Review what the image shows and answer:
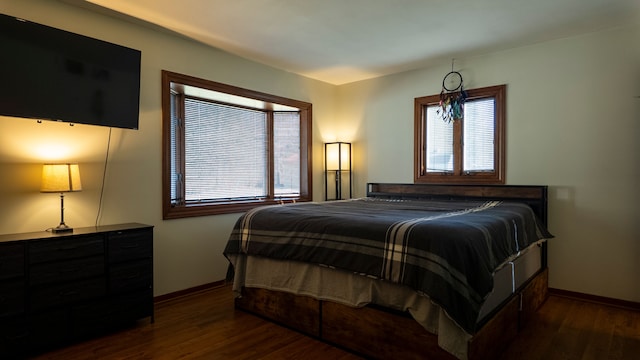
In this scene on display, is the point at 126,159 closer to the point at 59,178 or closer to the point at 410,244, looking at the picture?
the point at 59,178

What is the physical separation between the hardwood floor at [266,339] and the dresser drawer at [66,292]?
1.05 feet

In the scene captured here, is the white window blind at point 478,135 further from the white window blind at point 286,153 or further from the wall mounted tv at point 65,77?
the wall mounted tv at point 65,77

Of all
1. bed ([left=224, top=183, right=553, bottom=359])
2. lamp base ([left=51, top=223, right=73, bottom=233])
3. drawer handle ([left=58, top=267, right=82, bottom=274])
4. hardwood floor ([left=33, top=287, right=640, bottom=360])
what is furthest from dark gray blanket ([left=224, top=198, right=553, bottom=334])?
lamp base ([left=51, top=223, right=73, bottom=233])

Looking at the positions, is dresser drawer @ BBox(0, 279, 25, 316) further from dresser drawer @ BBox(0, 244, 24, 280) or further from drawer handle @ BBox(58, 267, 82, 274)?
drawer handle @ BBox(58, 267, 82, 274)

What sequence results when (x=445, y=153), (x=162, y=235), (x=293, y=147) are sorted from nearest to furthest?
(x=162, y=235) < (x=445, y=153) < (x=293, y=147)

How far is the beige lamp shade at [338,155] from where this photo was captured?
505 centimetres

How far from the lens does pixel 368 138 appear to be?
501cm

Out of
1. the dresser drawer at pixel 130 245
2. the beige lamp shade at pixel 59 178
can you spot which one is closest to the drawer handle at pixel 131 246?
the dresser drawer at pixel 130 245

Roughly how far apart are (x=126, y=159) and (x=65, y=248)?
0.96 metres

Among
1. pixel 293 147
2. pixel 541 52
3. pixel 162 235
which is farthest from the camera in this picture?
pixel 293 147

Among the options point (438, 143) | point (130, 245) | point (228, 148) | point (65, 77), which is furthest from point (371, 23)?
point (130, 245)

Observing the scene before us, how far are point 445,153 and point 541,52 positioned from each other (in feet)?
4.48

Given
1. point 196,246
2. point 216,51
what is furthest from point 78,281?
point 216,51

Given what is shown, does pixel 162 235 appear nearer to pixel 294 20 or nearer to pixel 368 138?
pixel 294 20
